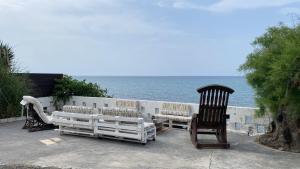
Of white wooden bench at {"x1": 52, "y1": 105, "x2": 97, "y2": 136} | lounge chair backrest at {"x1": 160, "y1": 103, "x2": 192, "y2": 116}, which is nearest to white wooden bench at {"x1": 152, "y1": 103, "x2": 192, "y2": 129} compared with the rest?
lounge chair backrest at {"x1": 160, "y1": 103, "x2": 192, "y2": 116}

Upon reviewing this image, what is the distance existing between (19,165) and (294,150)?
5031mm

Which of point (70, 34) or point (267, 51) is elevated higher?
point (70, 34)

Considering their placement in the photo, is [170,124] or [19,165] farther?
[170,124]

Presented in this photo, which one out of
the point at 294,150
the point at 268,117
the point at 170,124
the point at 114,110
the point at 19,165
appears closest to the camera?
the point at 19,165

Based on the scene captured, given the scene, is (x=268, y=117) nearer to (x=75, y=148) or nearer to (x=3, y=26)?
(x=75, y=148)

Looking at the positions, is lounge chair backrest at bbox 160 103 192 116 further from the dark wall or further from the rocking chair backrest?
the dark wall

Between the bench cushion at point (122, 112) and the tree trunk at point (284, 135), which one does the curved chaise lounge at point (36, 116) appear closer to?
the bench cushion at point (122, 112)

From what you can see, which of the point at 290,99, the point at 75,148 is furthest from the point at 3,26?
the point at 290,99

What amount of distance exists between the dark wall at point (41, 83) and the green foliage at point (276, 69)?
6855 mm

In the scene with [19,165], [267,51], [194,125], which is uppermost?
[267,51]

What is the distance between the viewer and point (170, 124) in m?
10.3

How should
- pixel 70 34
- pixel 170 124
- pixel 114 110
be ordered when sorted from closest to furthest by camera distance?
pixel 114 110
pixel 170 124
pixel 70 34

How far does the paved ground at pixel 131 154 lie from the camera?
A: 6492 millimetres

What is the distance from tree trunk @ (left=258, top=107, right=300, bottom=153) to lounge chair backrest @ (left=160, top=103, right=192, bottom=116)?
251cm
